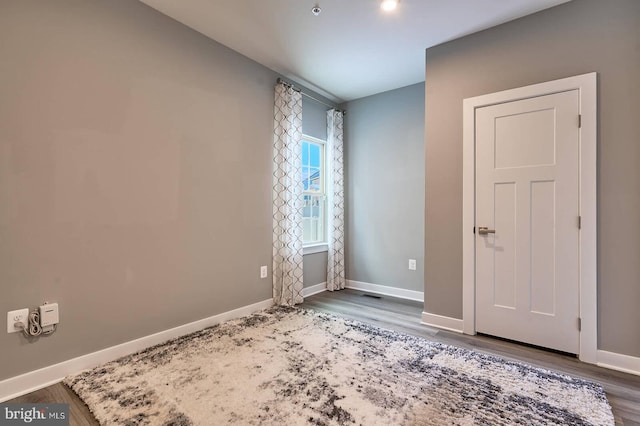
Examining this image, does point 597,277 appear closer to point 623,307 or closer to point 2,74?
point 623,307

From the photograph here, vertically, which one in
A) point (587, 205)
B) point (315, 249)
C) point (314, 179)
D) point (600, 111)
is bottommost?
point (315, 249)

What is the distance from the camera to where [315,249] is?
410 centimetres

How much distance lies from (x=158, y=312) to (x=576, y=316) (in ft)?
10.5

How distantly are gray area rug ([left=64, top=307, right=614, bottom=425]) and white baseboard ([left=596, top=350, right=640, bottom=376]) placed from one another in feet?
1.44

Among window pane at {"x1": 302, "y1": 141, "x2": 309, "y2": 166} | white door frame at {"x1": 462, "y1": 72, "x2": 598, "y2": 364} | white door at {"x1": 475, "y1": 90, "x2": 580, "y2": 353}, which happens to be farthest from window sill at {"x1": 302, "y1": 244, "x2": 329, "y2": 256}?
white door frame at {"x1": 462, "y1": 72, "x2": 598, "y2": 364}

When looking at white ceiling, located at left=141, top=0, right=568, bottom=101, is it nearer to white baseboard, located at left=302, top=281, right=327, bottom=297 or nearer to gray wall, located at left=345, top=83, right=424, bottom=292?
gray wall, located at left=345, top=83, right=424, bottom=292

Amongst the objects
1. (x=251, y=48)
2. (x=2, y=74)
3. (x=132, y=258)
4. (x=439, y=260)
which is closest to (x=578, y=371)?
(x=439, y=260)

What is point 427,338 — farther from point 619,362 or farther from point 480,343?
point 619,362

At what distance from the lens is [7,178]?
178 cm

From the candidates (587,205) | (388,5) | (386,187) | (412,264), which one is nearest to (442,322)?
(412,264)

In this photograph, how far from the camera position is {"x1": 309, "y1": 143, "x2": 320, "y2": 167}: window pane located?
13.9 ft

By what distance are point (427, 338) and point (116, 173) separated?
2.78 meters

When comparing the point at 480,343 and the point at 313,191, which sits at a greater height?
the point at 313,191

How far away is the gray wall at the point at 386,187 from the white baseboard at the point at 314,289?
448mm
